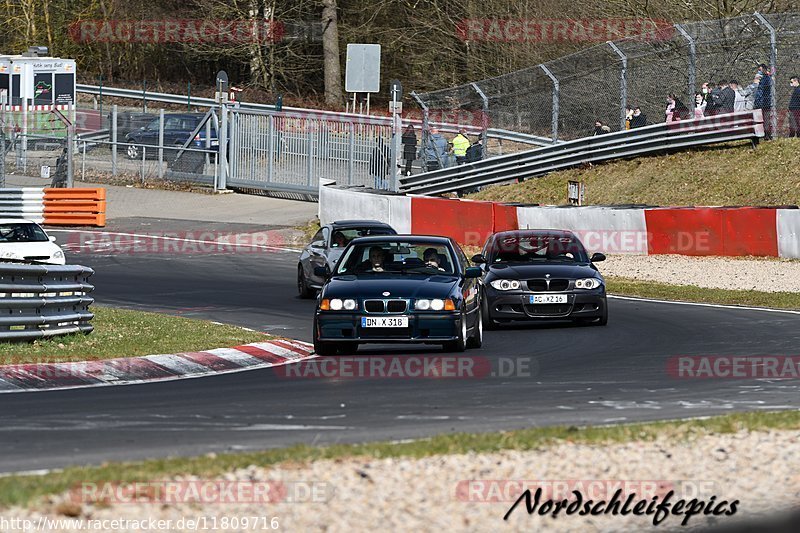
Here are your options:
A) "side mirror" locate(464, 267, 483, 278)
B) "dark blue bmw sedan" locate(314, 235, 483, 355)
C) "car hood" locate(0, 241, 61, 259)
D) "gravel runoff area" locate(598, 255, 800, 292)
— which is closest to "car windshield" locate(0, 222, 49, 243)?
"car hood" locate(0, 241, 61, 259)

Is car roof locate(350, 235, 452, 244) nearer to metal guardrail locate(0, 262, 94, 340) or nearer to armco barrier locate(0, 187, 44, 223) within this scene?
metal guardrail locate(0, 262, 94, 340)

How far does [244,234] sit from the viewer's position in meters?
32.5

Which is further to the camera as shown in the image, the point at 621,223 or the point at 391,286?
the point at 621,223

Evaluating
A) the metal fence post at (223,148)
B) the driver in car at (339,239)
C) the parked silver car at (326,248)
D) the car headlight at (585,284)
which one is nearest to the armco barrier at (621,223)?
the parked silver car at (326,248)

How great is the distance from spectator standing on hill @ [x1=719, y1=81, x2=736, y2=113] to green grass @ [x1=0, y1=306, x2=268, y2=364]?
16173 mm

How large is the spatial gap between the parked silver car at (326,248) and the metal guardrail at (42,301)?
6.43m

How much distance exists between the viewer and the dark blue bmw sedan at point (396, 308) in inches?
542

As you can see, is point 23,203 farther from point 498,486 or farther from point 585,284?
point 498,486

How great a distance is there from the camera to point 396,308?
13.8 m

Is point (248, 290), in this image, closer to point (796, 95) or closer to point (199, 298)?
point (199, 298)

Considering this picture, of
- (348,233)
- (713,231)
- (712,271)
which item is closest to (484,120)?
(713,231)

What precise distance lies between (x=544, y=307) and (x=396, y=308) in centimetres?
361

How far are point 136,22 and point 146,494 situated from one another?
56496 mm

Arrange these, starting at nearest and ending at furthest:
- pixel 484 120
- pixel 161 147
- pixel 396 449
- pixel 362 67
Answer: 1. pixel 396 449
2. pixel 362 67
3. pixel 484 120
4. pixel 161 147
